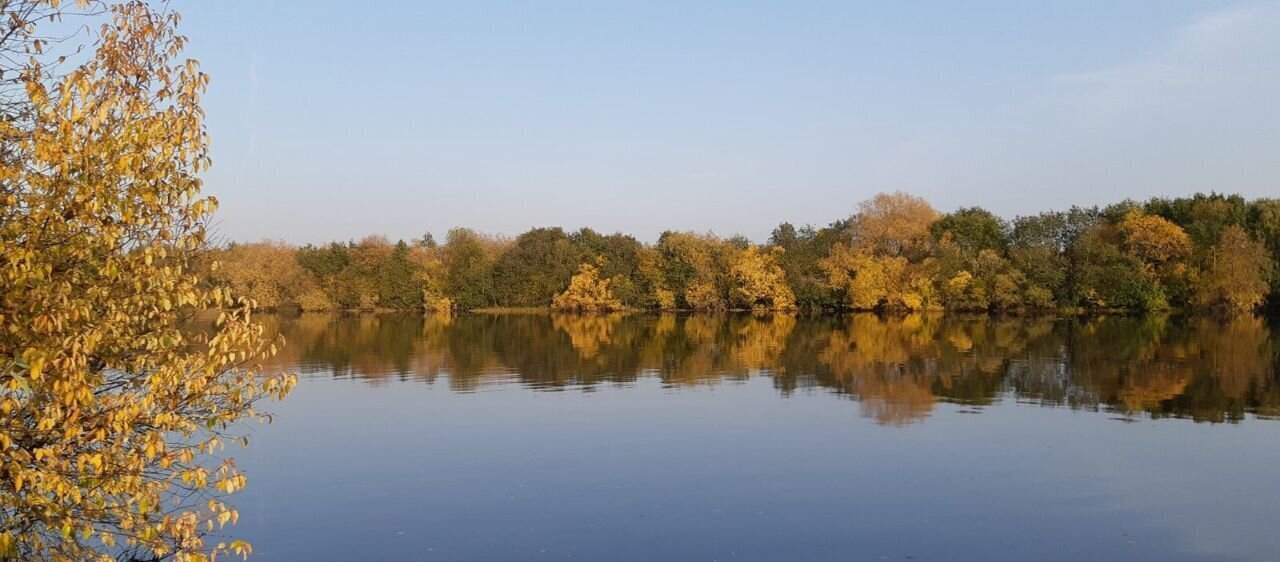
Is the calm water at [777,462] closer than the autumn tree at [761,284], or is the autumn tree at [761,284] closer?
the calm water at [777,462]

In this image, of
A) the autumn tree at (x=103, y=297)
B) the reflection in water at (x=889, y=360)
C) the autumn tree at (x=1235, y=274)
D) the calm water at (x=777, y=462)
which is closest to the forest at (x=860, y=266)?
the autumn tree at (x=1235, y=274)

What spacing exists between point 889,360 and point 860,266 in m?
40.8

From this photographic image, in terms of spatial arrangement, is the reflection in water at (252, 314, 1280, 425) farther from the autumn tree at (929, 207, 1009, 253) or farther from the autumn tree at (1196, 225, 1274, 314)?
the autumn tree at (929, 207, 1009, 253)

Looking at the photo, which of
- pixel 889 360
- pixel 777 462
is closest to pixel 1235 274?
pixel 889 360

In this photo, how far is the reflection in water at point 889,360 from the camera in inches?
850

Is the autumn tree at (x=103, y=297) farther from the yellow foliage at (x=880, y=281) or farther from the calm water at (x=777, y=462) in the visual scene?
the yellow foliage at (x=880, y=281)

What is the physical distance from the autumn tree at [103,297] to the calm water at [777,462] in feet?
14.9

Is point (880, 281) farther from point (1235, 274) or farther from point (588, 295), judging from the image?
point (588, 295)

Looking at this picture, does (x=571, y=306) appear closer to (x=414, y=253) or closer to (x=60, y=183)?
(x=414, y=253)

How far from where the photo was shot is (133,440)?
6.02 m

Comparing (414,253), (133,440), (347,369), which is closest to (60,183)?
(133,440)

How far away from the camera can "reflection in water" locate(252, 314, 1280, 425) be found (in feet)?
70.8

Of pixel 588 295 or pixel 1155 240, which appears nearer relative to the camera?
pixel 1155 240

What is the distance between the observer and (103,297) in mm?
5438
